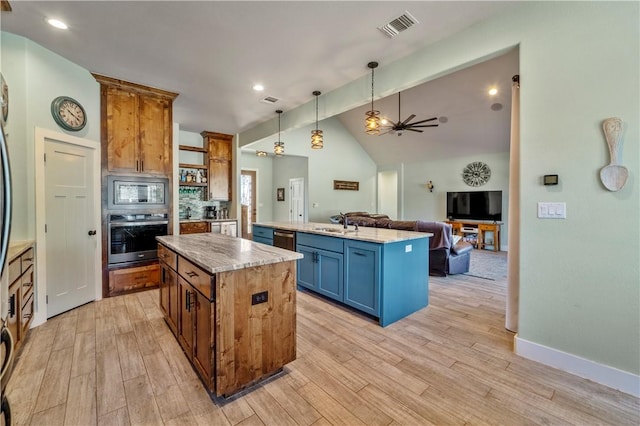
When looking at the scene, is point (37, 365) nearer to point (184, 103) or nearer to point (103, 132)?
point (103, 132)

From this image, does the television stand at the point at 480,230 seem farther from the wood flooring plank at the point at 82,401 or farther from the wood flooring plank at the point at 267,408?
the wood flooring plank at the point at 82,401

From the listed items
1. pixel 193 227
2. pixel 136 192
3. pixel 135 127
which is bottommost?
pixel 193 227

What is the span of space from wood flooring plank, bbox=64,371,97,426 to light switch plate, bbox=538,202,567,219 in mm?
3305

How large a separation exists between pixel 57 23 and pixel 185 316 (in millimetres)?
2886

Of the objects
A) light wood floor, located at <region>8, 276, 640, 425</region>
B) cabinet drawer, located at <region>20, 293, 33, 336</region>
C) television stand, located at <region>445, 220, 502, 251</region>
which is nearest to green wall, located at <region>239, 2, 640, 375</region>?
light wood floor, located at <region>8, 276, 640, 425</region>

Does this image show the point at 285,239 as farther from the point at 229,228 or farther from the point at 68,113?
the point at 68,113

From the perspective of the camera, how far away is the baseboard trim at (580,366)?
1.89 metres

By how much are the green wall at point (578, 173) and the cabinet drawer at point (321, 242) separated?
5.72ft

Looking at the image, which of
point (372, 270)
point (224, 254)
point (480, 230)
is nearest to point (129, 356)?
point (224, 254)

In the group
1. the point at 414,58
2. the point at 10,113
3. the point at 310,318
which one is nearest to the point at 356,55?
the point at 414,58

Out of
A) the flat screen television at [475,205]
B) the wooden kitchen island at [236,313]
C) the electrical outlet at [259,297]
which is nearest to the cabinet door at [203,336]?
the wooden kitchen island at [236,313]

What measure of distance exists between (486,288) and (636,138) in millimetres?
2847

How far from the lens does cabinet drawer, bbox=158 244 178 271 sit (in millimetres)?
2439

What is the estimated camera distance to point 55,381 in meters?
2.00
